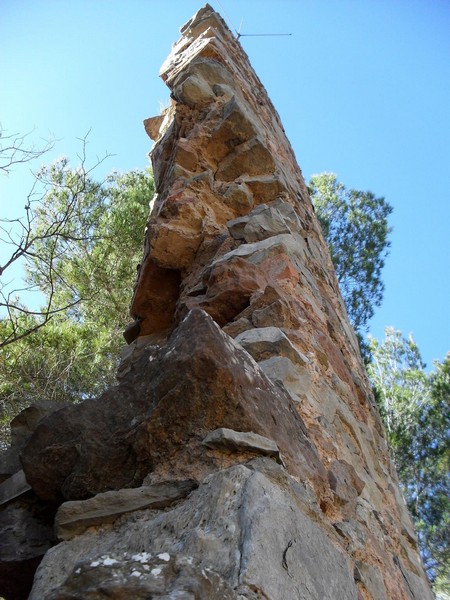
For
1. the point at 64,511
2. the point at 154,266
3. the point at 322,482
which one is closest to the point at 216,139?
the point at 154,266

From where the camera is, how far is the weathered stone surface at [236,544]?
1141mm

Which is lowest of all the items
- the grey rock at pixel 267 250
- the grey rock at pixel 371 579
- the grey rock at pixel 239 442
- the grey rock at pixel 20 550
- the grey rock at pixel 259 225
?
the grey rock at pixel 20 550

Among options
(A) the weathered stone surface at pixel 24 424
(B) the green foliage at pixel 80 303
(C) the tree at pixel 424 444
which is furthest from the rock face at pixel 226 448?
(C) the tree at pixel 424 444

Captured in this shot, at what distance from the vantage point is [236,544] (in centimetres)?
120

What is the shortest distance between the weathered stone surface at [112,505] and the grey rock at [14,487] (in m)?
0.48

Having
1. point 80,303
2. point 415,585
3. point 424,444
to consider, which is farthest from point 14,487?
point 424,444

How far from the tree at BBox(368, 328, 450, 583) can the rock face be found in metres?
6.97

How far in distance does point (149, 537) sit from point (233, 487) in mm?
203

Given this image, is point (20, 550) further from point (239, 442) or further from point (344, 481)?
point (344, 481)

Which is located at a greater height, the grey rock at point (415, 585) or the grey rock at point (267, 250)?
the grey rock at point (267, 250)

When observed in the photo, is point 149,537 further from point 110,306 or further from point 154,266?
point 110,306

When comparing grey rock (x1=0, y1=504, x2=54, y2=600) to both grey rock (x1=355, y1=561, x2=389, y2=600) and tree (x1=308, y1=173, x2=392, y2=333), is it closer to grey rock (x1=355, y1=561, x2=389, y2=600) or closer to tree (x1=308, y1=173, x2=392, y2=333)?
grey rock (x1=355, y1=561, x2=389, y2=600)

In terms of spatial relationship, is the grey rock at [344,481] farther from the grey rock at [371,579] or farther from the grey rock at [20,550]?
the grey rock at [20,550]

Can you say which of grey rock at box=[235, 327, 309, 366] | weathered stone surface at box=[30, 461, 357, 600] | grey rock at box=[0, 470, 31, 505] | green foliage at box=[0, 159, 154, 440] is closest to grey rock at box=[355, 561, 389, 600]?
weathered stone surface at box=[30, 461, 357, 600]
